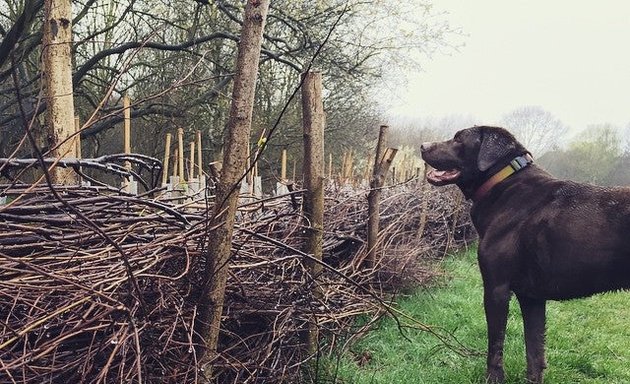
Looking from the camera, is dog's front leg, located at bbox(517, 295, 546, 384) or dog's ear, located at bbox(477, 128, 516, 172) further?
dog's ear, located at bbox(477, 128, 516, 172)

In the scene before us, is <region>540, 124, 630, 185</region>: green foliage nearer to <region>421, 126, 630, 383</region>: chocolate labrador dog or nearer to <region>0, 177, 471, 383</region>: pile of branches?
<region>421, 126, 630, 383</region>: chocolate labrador dog

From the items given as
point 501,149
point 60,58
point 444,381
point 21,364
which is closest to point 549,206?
point 501,149

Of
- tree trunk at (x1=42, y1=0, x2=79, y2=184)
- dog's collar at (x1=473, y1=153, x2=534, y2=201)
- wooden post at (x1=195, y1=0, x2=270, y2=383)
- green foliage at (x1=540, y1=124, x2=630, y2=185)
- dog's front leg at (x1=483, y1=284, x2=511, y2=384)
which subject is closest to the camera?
wooden post at (x1=195, y1=0, x2=270, y2=383)

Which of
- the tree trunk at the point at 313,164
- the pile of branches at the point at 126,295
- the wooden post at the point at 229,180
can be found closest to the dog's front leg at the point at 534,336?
the pile of branches at the point at 126,295

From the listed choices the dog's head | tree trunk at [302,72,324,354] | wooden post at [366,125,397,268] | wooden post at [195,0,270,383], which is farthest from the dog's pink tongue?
wooden post at [195,0,270,383]

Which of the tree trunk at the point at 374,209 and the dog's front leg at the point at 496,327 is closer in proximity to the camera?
the dog's front leg at the point at 496,327

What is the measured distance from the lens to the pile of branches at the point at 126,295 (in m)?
2.24

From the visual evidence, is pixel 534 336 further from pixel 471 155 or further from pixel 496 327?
pixel 471 155

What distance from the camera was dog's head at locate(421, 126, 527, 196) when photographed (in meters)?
4.52

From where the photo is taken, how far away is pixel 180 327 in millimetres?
2617

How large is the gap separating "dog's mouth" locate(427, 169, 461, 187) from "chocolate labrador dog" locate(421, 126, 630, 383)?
33cm

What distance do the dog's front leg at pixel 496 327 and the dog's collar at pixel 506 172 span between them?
0.81 metres

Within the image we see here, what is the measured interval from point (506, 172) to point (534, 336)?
4.08 ft

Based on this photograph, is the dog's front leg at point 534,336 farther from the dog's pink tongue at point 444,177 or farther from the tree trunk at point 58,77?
the tree trunk at point 58,77
